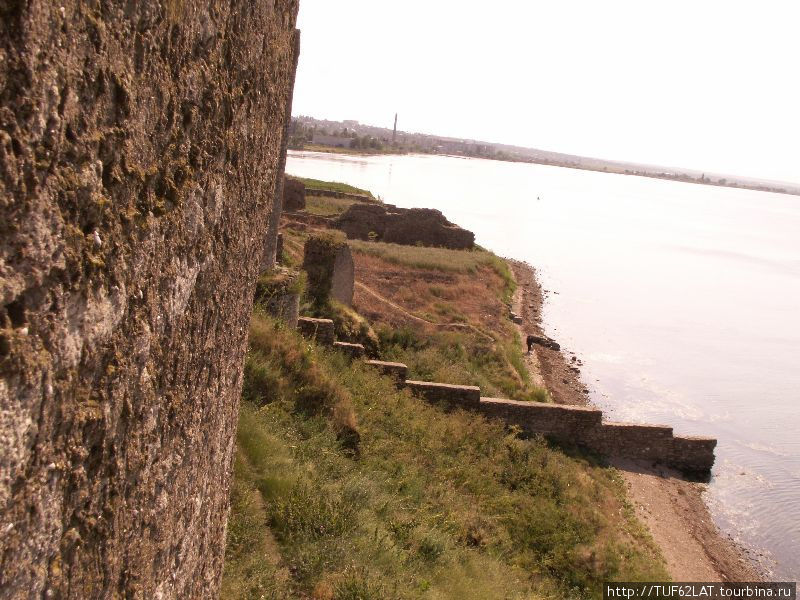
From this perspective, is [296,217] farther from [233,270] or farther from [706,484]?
[233,270]

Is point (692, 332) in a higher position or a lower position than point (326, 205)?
lower

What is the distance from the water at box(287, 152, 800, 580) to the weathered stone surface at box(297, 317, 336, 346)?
31.3 ft

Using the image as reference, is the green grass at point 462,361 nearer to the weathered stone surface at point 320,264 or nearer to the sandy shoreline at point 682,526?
the sandy shoreline at point 682,526

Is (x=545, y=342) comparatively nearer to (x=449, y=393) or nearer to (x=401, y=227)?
(x=449, y=393)

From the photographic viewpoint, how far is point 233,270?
271cm

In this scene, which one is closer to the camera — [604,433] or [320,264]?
[320,264]

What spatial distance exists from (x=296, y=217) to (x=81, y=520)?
3018 cm

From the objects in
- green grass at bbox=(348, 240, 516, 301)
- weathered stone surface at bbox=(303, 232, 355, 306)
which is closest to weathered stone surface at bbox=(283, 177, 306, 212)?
green grass at bbox=(348, 240, 516, 301)

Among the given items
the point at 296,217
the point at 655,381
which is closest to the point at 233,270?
the point at 655,381

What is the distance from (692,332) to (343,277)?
2160 cm

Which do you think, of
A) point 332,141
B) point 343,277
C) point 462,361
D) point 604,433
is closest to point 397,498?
point 604,433

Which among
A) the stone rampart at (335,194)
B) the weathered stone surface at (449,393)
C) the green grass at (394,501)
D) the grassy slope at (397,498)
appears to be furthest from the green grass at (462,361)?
the stone rampart at (335,194)

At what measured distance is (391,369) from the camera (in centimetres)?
1284

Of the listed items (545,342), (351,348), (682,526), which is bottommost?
(682,526)
